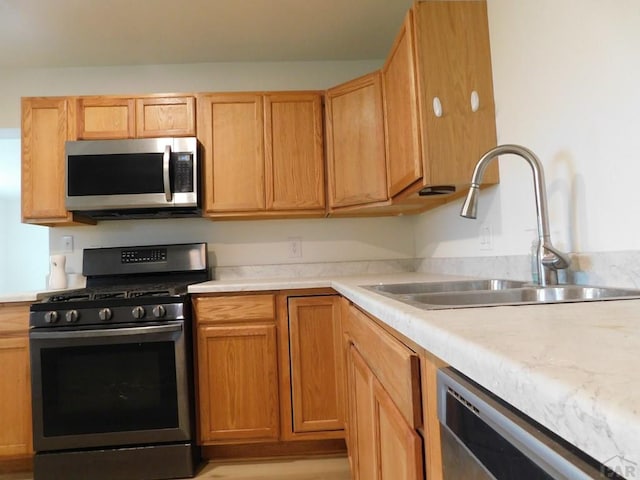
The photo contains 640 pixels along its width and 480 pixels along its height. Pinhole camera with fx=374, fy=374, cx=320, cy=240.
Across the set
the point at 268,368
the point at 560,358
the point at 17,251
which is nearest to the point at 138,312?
the point at 268,368

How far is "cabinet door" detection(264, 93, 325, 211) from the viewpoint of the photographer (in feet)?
7.62

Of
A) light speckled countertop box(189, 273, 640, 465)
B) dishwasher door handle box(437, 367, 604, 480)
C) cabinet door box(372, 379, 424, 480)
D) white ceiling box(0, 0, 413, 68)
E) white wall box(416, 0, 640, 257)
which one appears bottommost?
cabinet door box(372, 379, 424, 480)

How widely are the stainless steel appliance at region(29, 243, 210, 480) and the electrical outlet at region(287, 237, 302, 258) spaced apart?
35.3 inches

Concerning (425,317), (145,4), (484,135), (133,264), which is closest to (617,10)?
(484,135)

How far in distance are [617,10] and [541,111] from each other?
0.33 m

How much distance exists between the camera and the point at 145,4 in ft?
6.62

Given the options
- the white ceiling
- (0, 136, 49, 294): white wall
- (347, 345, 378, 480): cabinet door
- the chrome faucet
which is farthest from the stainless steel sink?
(0, 136, 49, 294): white wall

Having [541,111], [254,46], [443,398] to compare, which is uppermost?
[254,46]

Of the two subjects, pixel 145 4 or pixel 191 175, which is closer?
pixel 145 4

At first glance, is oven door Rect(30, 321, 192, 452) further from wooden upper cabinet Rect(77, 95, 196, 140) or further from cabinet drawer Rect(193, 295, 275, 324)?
wooden upper cabinet Rect(77, 95, 196, 140)

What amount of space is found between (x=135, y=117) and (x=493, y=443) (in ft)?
8.15

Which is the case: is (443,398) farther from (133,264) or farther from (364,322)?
(133,264)

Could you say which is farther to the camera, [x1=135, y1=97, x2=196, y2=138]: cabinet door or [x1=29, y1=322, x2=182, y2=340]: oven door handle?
[x1=135, y1=97, x2=196, y2=138]: cabinet door

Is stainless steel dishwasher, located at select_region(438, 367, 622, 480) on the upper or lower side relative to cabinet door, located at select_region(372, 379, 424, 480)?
upper
